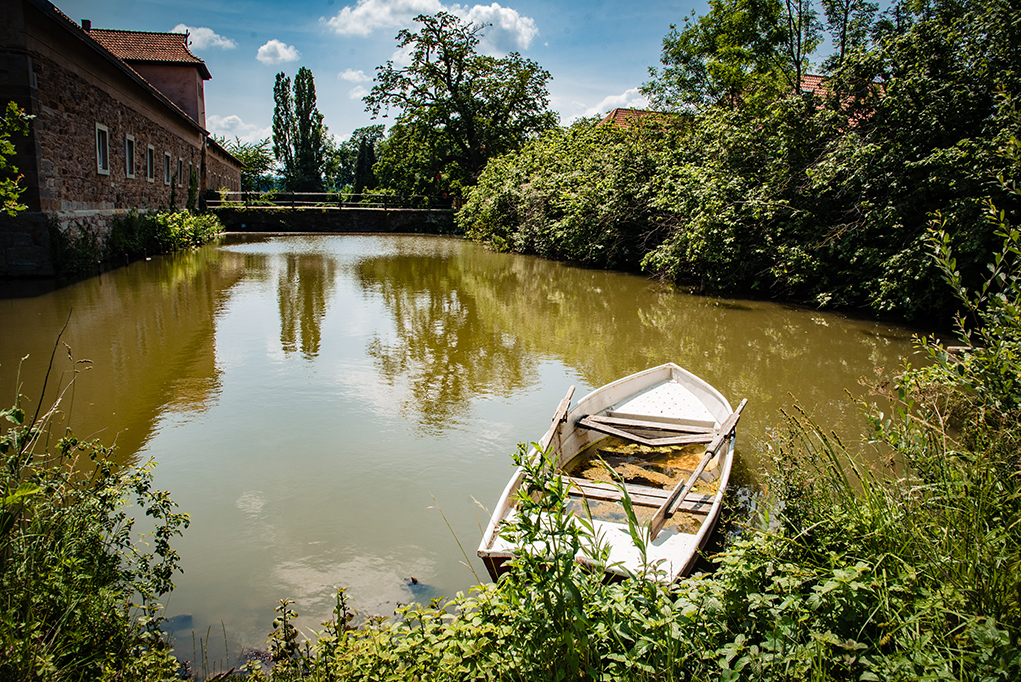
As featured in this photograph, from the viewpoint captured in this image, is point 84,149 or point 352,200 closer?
point 84,149

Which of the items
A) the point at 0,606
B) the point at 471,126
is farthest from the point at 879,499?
the point at 471,126

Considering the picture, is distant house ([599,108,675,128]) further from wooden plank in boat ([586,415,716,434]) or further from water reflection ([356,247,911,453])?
wooden plank in boat ([586,415,716,434])

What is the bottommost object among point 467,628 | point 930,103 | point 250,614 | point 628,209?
point 250,614

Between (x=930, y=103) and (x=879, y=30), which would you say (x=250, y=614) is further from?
(x=879, y=30)

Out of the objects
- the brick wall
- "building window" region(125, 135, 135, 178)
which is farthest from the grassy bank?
"building window" region(125, 135, 135, 178)

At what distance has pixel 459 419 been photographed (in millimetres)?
6133

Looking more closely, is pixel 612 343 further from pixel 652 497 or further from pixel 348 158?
pixel 348 158

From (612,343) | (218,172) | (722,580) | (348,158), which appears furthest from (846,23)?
(348,158)

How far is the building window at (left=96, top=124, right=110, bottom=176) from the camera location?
53.1 ft

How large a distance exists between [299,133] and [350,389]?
5649 centimetres

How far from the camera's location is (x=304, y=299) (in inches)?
499

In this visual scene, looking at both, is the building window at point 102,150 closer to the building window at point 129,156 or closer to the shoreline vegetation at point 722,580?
the building window at point 129,156

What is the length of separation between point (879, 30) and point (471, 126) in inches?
1101

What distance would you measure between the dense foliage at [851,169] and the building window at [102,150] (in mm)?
12919
